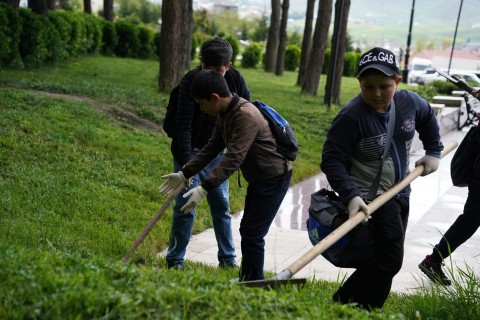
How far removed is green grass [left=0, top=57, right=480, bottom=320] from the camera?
319 centimetres

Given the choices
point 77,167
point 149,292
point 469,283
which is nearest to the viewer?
point 149,292

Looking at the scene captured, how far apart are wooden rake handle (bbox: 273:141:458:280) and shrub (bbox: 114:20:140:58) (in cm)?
2775

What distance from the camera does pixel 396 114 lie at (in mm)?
4598

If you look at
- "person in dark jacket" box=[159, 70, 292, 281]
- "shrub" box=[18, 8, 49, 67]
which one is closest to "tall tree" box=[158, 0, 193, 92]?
"shrub" box=[18, 8, 49, 67]

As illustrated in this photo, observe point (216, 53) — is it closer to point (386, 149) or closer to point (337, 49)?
point (386, 149)

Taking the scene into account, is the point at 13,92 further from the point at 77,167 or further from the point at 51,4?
the point at 51,4

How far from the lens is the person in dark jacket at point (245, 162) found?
16.3 feet

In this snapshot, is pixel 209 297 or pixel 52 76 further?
pixel 52 76

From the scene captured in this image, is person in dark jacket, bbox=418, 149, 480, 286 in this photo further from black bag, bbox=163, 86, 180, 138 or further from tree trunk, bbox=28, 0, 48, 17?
tree trunk, bbox=28, 0, 48, 17

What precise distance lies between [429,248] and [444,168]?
5.32 meters

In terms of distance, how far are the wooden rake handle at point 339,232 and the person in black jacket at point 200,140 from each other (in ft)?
5.46

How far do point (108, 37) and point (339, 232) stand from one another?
27522mm

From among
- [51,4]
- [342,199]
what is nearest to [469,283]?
[342,199]

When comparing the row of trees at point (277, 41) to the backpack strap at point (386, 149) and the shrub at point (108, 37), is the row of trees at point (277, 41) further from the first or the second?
the backpack strap at point (386, 149)
